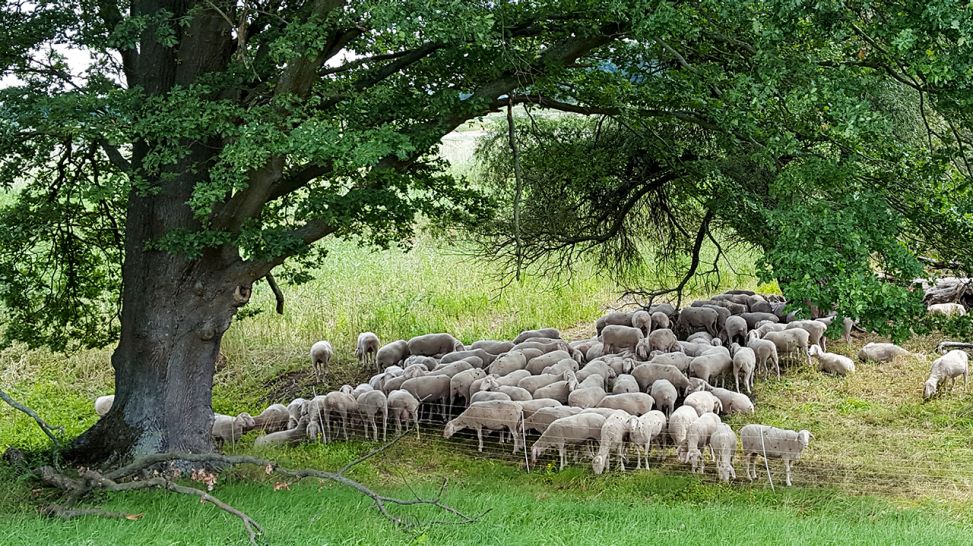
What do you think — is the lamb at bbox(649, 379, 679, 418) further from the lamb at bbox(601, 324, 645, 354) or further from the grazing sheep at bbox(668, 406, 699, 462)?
the lamb at bbox(601, 324, 645, 354)

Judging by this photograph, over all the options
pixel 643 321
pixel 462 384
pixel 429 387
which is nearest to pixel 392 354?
pixel 429 387

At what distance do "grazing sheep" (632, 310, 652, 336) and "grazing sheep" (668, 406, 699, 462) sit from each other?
5057 millimetres

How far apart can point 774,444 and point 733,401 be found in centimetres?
193

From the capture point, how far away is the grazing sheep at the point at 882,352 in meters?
14.1

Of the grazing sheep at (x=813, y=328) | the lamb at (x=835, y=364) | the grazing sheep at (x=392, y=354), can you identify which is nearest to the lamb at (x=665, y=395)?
the lamb at (x=835, y=364)

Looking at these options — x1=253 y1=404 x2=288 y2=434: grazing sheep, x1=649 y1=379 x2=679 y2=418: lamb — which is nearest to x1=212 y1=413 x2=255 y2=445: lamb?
x1=253 y1=404 x2=288 y2=434: grazing sheep

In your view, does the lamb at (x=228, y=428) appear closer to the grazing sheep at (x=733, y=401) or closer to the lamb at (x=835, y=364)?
the grazing sheep at (x=733, y=401)

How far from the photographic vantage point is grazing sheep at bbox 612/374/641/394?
1145 centimetres

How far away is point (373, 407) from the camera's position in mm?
11586

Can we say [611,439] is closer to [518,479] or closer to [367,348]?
[518,479]

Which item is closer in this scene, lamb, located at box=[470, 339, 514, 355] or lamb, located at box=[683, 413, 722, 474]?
lamb, located at box=[683, 413, 722, 474]

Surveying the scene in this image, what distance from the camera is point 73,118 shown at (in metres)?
8.23

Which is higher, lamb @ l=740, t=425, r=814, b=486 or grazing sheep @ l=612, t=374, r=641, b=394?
grazing sheep @ l=612, t=374, r=641, b=394

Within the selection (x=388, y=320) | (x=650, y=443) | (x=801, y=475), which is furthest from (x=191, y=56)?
(x=388, y=320)
